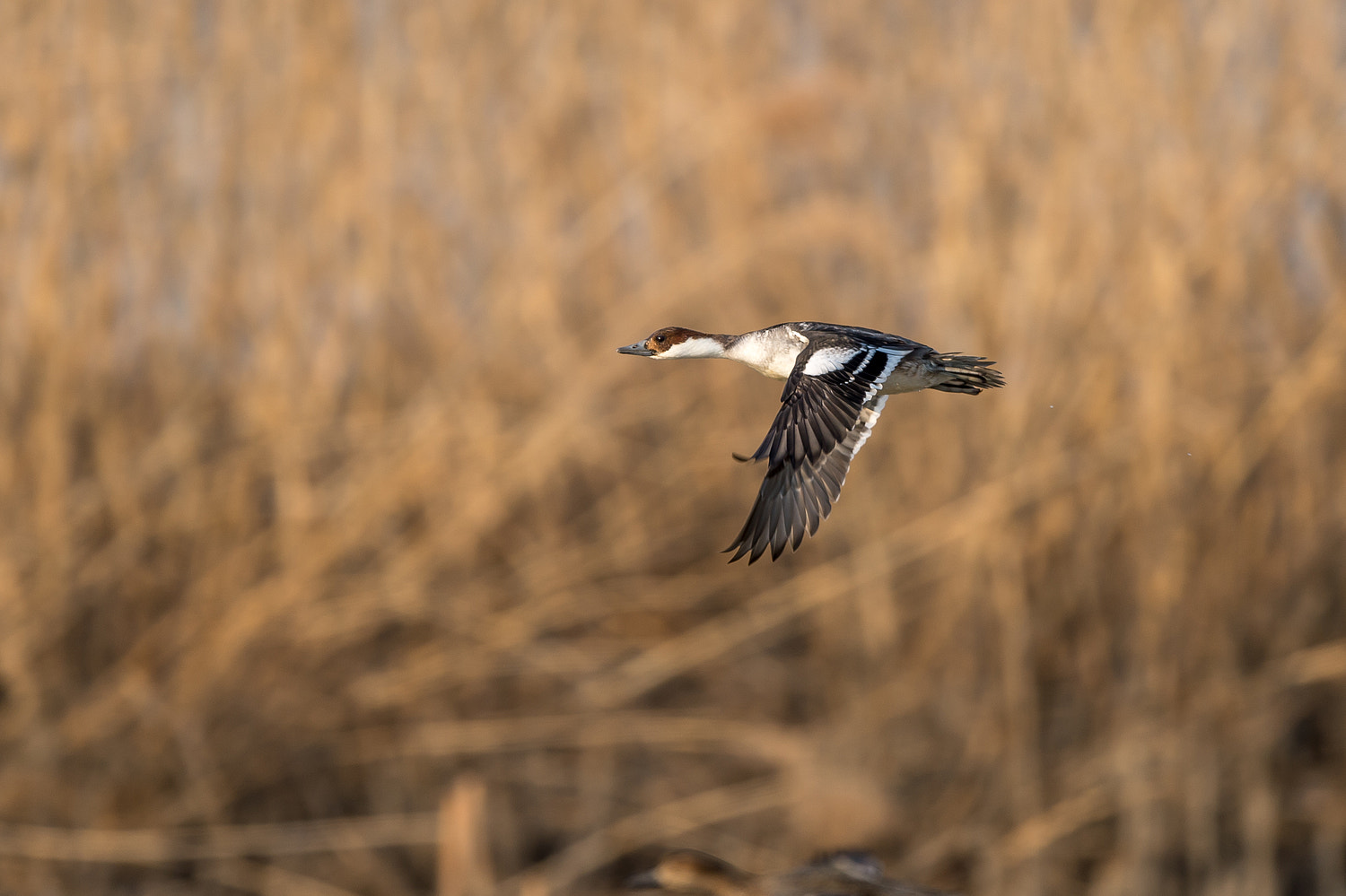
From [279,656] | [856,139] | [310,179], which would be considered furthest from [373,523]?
[856,139]

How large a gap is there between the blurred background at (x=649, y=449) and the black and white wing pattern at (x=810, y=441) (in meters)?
1.68

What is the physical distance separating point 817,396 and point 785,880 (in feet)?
1.09

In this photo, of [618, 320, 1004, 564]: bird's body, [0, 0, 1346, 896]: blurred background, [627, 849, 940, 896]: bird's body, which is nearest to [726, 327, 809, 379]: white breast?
[618, 320, 1004, 564]: bird's body

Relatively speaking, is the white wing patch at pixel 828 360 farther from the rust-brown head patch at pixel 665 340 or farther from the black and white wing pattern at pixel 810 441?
the rust-brown head patch at pixel 665 340

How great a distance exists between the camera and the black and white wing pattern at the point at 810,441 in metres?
0.75

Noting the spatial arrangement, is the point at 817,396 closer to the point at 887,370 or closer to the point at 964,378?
the point at 887,370

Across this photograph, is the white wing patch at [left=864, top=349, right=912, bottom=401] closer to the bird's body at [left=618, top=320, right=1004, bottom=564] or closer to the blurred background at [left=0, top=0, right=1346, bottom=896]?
the bird's body at [left=618, top=320, right=1004, bottom=564]

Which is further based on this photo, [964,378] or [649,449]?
[649,449]

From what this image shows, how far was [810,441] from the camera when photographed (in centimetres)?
76

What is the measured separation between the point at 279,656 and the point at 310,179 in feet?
3.07

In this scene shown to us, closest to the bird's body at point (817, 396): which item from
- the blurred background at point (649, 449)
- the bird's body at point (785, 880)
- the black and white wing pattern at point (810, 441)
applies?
the black and white wing pattern at point (810, 441)

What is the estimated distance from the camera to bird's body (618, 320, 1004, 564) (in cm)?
76

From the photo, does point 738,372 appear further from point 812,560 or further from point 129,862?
point 129,862

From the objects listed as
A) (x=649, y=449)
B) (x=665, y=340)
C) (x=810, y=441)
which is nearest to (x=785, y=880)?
(x=810, y=441)
